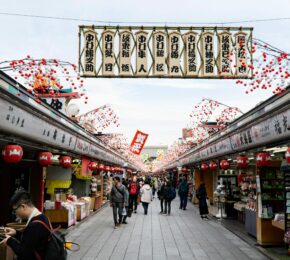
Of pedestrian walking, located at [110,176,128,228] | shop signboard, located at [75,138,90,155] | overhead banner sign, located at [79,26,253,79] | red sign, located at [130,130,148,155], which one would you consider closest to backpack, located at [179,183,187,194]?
pedestrian walking, located at [110,176,128,228]

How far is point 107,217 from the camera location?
1731 centimetres

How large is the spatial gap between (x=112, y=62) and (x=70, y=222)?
6016 millimetres

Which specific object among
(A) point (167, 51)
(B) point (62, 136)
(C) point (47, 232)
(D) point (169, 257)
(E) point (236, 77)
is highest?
(A) point (167, 51)

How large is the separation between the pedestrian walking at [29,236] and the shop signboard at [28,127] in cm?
223

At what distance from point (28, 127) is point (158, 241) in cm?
565

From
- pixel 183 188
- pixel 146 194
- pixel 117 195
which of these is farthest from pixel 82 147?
pixel 183 188

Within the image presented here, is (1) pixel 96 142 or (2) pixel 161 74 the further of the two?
(1) pixel 96 142

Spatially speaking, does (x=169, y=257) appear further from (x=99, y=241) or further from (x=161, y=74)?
(x=161, y=74)

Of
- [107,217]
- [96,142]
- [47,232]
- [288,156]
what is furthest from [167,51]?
[107,217]

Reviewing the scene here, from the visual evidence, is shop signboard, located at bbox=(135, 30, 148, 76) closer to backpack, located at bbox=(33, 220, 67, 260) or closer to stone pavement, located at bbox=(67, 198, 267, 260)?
stone pavement, located at bbox=(67, 198, 267, 260)

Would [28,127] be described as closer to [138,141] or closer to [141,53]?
[141,53]

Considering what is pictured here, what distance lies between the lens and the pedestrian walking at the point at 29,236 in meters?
3.83

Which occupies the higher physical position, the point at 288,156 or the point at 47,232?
the point at 288,156

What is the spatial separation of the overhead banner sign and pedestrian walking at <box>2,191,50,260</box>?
683 cm
